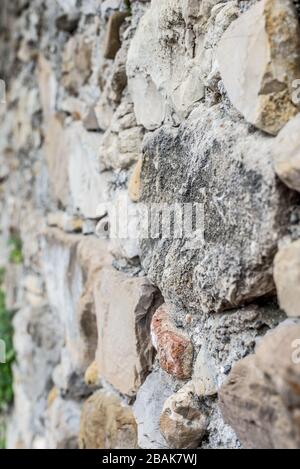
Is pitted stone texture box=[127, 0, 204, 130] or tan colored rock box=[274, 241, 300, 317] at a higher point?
pitted stone texture box=[127, 0, 204, 130]

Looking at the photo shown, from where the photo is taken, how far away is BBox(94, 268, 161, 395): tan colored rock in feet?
3.40

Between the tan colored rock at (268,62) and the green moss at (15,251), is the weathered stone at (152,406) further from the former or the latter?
the green moss at (15,251)

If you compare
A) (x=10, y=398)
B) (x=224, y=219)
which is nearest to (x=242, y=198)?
(x=224, y=219)

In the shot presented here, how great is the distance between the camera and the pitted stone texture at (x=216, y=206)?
67 centimetres

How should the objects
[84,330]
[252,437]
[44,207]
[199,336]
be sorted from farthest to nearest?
[44,207], [84,330], [199,336], [252,437]

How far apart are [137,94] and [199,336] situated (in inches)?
21.1

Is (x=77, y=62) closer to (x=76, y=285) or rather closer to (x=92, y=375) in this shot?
(x=76, y=285)

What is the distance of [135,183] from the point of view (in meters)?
1.10

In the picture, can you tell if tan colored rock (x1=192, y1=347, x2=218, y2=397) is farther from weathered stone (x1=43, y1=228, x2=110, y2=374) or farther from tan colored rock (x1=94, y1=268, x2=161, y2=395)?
weathered stone (x1=43, y1=228, x2=110, y2=374)

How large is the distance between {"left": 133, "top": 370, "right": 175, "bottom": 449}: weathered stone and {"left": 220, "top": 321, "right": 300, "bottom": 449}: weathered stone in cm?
25

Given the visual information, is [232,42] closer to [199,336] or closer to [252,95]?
[252,95]

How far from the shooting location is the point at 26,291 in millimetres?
2367

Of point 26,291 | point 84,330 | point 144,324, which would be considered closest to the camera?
point 144,324

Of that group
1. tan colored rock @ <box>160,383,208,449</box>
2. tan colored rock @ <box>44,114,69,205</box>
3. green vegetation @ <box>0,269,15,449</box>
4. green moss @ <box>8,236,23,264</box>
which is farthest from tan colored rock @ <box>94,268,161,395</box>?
green moss @ <box>8,236,23,264</box>
